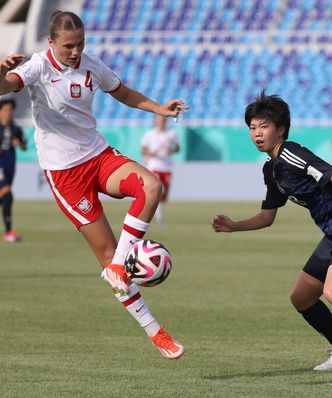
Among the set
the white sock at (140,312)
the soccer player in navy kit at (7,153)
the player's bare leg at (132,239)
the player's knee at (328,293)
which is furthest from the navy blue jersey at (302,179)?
the soccer player in navy kit at (7,153)

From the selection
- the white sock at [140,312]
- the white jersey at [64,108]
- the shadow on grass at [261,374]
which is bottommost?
the shadow on grass at [261,374]

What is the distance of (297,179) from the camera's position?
A: 22.7 feet

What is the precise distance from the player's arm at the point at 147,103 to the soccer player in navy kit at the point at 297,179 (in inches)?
32.9

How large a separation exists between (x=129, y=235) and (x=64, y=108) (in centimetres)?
102

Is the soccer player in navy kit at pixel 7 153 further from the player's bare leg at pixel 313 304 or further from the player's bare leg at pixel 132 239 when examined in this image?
the player's bare leg at pixel 313 304

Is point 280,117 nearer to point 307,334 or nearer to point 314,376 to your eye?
point 314,376

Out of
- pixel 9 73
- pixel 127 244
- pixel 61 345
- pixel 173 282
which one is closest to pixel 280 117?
pixel 127 244

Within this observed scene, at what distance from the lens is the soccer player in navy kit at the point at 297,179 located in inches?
267

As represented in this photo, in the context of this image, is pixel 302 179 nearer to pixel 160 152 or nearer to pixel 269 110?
pixel 269 110

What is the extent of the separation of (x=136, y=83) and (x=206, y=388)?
3243 cm

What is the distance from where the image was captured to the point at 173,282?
1307 cm

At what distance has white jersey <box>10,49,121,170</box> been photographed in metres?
7.56

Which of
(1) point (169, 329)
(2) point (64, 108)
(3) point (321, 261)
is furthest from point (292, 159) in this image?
(1) point (169, 329)

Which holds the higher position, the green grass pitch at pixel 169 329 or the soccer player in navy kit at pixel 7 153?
the green grass pitch at pixel 169 329
